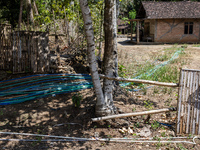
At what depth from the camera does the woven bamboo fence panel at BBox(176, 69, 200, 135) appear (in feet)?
14.7

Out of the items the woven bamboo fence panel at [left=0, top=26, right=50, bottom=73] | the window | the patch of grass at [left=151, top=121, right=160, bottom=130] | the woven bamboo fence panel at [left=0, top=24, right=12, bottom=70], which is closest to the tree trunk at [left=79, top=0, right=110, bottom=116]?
the patch of grass at [left=151, top=121, right=160, bottom=130]

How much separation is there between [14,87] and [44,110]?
4.37 ft

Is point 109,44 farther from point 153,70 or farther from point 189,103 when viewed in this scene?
point 153,70

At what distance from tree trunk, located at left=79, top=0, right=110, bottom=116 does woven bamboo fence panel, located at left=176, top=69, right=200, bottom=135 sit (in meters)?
1.66

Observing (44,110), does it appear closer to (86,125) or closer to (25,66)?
(86,125)

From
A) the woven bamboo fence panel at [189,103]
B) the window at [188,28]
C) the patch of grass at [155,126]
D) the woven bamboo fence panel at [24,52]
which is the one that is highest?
the window at [188,28]

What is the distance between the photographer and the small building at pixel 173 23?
19.0 metres

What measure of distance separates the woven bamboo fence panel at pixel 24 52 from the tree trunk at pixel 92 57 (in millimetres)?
2363

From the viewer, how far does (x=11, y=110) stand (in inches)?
210

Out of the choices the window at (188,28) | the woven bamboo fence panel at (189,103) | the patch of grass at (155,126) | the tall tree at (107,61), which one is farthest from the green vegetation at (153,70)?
the window at (188,28)

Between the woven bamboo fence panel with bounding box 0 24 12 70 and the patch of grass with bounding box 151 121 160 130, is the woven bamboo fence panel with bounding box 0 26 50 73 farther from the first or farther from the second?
the patch of grass with bounding box 151 121 160 130

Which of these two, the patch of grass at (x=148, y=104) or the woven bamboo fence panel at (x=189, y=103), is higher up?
the woven bamboo fence panel at (x=189, y=103)

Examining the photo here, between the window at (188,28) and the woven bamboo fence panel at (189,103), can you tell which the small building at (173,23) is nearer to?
the window at (188,28)

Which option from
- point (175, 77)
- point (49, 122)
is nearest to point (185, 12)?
point (175, 77)
